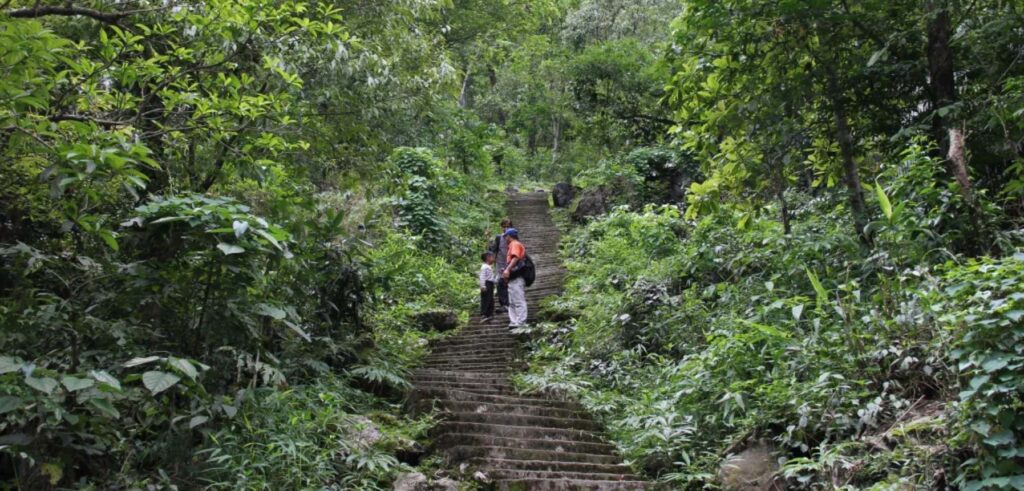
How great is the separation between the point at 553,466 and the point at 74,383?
152 inches

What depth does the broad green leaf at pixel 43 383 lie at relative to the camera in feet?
11.6

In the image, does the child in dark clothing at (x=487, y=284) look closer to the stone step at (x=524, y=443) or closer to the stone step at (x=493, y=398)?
the stone step at (x=493, y=398)

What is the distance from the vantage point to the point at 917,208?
5617 mm

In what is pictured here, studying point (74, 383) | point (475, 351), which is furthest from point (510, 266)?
point (74, 383)

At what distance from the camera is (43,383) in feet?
11.8

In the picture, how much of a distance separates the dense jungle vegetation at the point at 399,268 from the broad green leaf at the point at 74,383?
137mm

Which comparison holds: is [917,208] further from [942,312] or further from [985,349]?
[985,349]

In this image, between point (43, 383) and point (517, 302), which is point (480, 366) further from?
point (43, 383)

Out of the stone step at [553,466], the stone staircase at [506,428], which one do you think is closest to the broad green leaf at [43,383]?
the stone staircase at [506,428]

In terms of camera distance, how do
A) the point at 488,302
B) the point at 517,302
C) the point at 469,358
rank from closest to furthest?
the point at 469,358 < the point at 517,302 < the point at 488,302

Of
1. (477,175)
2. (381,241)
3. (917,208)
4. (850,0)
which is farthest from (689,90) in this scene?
(477,175)

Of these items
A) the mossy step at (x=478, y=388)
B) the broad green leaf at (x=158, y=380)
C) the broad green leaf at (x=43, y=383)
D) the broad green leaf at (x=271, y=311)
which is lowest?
the mossy step at (x=478, y=388)

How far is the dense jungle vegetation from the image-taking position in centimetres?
411

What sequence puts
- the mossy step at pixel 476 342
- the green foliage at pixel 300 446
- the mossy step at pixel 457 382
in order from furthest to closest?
the mossy step at pixel 476 342 < the mossy step at pixel 457 382 < the green foliage at pixel 300 446
